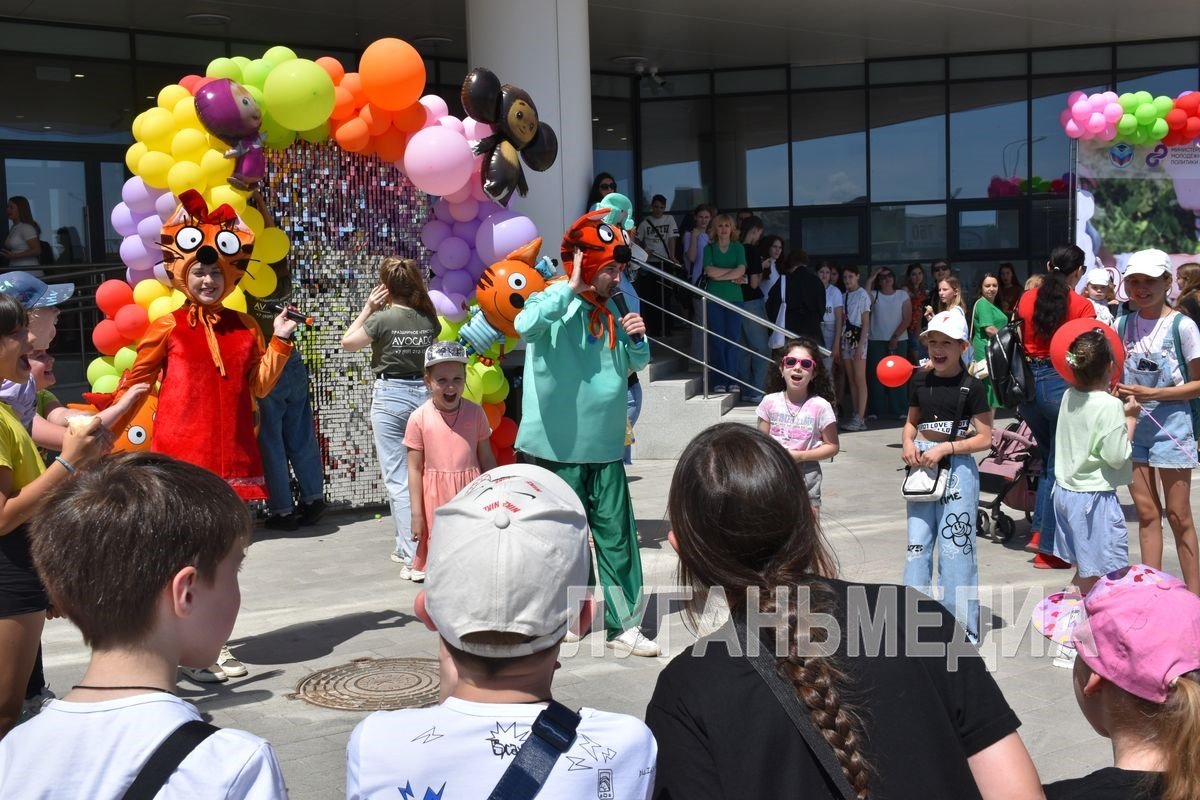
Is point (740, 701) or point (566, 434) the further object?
point (566, 434)

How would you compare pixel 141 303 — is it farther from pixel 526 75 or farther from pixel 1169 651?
pixel 1169 651

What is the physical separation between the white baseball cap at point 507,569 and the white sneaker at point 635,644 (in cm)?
414

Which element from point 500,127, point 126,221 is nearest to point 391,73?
point 500,127

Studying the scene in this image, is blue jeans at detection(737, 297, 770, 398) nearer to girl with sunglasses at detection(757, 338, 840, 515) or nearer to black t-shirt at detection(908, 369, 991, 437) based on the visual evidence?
girl with sunglasses at detection(757, 338, 840, 515)

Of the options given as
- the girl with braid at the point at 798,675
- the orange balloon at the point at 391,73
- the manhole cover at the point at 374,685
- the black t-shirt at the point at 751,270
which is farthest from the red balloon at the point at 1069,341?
the black t-shirt at the point at 751,270

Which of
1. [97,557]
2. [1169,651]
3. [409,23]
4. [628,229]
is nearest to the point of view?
[97,557]

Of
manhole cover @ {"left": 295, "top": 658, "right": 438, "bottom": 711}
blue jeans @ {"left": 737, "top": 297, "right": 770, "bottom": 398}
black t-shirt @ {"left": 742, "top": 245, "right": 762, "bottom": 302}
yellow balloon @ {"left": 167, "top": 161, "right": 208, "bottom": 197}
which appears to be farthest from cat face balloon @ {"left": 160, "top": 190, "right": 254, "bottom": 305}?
black t-shirt @ {"left": 742, "top": 245, "right": 762, "bottom": 302}

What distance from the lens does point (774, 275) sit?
47.3 feet

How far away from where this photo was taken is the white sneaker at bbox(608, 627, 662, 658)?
5977mm

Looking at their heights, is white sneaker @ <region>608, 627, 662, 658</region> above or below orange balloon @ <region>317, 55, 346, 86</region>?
below

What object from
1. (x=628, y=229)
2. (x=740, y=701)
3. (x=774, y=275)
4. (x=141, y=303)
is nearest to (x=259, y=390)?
(x=628, y=229)

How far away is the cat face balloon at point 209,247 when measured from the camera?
5.57 meters

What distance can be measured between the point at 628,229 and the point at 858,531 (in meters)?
3.10

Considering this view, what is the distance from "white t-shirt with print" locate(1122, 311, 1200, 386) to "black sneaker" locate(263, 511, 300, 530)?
5938 mm
